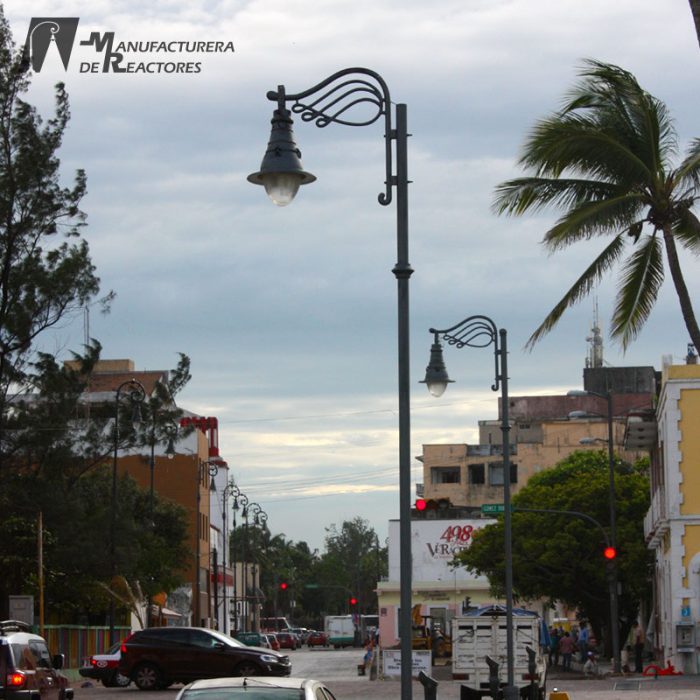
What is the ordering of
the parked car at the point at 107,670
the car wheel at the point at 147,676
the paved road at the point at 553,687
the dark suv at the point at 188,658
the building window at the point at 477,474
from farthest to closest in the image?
the building window at the point at 477,474, the parked car at the point at 107,670, the car wheel at the point at 147,676, the dark suv at the point at 188,658, the paved road at the point at 553,687

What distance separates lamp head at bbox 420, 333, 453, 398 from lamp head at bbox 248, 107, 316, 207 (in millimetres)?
11452

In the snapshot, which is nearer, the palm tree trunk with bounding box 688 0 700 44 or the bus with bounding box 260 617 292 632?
the palm tree trunk with bounding box 688 0 700 44

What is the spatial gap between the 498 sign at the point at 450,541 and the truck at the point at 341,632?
22867 mm

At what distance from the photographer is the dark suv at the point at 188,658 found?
3503 cm

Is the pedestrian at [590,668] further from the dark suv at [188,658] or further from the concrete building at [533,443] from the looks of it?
the concrete building at [533,443]

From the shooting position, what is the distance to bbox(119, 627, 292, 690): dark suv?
35.0m

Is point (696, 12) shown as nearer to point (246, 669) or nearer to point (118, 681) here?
point (246, 669)

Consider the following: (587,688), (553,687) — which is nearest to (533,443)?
(553,687)

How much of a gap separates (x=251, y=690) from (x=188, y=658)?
24.8 m

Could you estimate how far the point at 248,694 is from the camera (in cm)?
1174

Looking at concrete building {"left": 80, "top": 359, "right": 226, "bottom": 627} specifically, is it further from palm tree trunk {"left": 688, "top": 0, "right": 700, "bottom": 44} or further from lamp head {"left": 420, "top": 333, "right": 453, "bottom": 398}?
palm tree trunk {"left": 688, "top": 0, "right": 700, "bottom": 44}

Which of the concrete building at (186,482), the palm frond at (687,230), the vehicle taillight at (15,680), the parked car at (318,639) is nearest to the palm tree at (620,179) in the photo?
the palm frond at (687,230)

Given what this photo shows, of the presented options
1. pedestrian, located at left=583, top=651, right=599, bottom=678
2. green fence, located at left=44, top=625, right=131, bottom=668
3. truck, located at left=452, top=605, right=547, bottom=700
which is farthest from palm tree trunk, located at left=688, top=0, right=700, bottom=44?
green fence, located at left=44, top=625, right=131, bottom=668

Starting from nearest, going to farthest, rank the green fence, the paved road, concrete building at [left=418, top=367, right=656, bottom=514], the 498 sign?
the paved road < the green fence < the 498 sign < concrete building at [left=418, top=367, right=656, bottom=514]
